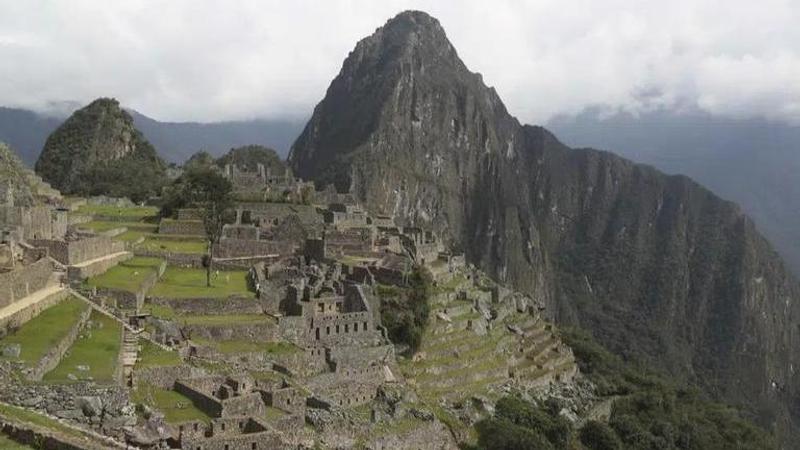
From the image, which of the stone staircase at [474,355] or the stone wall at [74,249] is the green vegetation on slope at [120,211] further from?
the stone staircase at [474,355]

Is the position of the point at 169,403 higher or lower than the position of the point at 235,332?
lower

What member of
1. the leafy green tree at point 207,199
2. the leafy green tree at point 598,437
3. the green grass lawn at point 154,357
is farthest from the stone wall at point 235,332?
the leafy green tree at point 598,437

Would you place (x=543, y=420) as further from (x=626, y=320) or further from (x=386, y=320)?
(x=626, y=320)

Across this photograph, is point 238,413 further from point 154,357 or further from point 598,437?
point 598,437

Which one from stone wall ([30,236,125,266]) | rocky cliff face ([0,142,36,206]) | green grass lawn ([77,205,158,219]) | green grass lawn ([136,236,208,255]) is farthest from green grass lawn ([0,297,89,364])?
green grass lawn ([77,205,158,219])

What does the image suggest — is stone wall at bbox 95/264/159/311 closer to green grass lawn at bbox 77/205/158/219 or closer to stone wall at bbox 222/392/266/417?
stone wall at bbox 222/392/266/417

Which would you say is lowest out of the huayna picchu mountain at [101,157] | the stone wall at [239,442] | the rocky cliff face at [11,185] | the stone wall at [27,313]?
the stone wall at [239,442]

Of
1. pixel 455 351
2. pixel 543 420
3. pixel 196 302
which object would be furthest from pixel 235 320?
pixel 543 420

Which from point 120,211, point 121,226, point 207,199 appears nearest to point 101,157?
point 120,211
